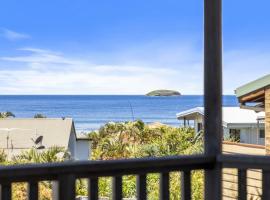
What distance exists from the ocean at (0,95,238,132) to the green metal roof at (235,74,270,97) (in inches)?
108

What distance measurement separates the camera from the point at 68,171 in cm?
167

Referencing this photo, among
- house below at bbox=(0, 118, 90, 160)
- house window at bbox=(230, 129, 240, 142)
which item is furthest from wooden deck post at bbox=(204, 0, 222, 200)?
house window at bbox=(230, 129, 240, 142)

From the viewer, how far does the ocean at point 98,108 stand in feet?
28.5

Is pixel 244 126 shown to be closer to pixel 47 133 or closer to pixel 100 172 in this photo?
pixel 47 133

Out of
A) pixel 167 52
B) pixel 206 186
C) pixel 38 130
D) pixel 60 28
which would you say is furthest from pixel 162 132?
pixel 206 186

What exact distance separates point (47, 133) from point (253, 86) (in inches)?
142

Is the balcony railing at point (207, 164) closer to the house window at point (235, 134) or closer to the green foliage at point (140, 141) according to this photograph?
the house window at point (235, 134)

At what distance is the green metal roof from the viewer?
5066 mm

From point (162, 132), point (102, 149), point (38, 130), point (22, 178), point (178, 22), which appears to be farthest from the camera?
point (162, 132)

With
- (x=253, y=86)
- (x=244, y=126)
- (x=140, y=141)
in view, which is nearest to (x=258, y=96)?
(x=253, y=86)

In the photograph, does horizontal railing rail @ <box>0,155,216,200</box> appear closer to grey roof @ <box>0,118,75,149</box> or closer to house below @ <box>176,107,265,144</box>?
grey roof @ <box>0,118,75,149</box>

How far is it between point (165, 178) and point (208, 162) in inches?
8.2

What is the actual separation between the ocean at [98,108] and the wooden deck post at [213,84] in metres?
5.81

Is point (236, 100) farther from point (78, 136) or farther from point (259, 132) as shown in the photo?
point (78, 136)
